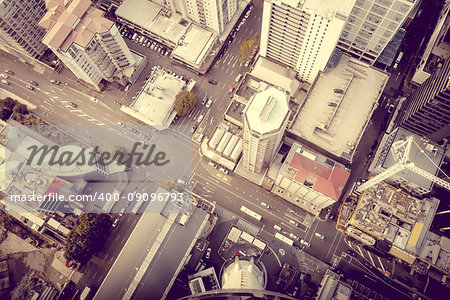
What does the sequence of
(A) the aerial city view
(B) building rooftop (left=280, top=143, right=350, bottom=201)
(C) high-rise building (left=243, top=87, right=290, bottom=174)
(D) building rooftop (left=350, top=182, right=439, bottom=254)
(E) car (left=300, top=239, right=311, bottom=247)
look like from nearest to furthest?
(C) high-rise building (left=243, top=87, right=290, bottom=174) → (B) building rooftop (left=280, top=143, right=350, bottom=201) → (A) the aerial city view → (D) building rooftop (left=350, top=182, right=439, bottom=254) → (E) car (left=300, top=239, right=311, bottom=247)

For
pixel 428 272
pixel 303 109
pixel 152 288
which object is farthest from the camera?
pixel 303 109

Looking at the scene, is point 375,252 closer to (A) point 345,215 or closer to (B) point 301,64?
(A) point 345,215

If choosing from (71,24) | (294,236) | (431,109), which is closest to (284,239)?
(294,236)

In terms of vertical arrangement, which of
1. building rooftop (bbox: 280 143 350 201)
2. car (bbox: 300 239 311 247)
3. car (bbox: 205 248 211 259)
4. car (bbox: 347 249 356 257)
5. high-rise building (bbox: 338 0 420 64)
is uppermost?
high-rise building (bbox: 338 0 420 64)

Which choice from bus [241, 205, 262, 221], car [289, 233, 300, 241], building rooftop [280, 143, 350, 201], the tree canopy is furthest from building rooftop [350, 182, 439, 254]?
the tree canopy

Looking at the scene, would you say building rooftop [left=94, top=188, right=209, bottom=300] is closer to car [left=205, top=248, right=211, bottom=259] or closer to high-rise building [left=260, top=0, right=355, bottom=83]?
car [left=205, top=248, right=211, bottom=259]

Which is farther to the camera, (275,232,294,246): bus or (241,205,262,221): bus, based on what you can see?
(241,205,262,221): bus

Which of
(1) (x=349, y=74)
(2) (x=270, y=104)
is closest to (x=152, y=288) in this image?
(2) (x=270, y=104)
